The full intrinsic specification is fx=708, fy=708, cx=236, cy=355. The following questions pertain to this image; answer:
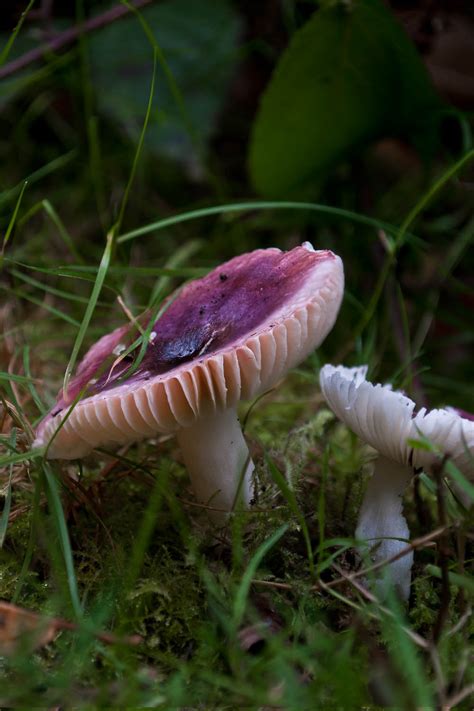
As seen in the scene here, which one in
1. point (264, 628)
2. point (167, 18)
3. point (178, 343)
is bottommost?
point (264, 628)

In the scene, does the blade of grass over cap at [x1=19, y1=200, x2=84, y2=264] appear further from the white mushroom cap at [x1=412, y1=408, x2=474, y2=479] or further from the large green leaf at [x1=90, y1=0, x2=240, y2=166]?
the large green leaf at [x1=90, y1=0, x2=240, y2=166]

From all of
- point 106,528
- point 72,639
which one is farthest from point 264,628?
point 106,528

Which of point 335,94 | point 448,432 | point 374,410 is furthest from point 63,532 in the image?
point 335,94

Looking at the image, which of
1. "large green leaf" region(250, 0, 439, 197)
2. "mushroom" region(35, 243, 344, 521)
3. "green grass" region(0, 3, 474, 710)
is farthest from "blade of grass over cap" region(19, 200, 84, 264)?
"large green leaf" region(250, 0, 439, 197)

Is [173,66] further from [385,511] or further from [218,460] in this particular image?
[385,511]

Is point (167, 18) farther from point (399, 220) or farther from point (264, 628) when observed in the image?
point (264, 628)
